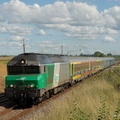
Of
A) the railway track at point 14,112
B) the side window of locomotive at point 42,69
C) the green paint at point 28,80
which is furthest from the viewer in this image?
the side window of locomotive at point 42,69

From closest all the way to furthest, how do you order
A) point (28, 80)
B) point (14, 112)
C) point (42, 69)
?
1. point (14, 112)
2. point (28, 80)
3. point (42, 69)

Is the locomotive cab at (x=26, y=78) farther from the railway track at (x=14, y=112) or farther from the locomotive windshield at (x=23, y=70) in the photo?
the railway track at (x=14, y=112)

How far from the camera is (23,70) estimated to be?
43.1 feet

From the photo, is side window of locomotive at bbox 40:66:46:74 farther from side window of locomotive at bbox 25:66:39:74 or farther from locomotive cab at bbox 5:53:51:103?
side window of locomotive at bbox 25:66:39:74

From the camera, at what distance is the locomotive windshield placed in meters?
12.9

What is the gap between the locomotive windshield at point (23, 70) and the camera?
1288cm

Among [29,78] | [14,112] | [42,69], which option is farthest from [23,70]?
[14,112]

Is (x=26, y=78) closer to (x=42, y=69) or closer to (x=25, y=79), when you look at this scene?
(x=25, y=79)

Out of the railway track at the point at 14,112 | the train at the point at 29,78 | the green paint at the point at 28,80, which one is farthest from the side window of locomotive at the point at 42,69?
the railway track at the point at 14,112

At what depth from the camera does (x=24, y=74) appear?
42.6ft

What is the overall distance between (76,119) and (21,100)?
6.64m

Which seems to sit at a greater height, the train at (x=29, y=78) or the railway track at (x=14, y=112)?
the train at (x=29, y=78)

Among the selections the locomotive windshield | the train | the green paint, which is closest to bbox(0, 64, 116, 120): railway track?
the train

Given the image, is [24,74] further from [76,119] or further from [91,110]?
[76,119]
